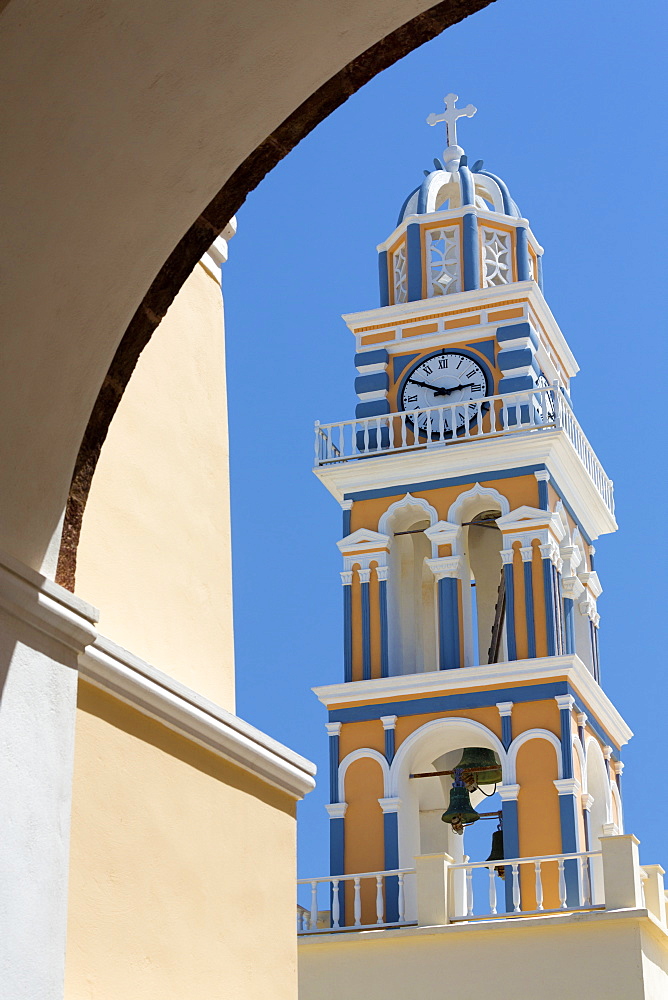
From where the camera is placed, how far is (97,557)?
4309 millimetres

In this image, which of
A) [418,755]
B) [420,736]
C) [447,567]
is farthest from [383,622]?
[418,755]

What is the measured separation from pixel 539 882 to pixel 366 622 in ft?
12.6

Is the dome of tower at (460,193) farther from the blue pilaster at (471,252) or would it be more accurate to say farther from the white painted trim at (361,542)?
the white painted trim at (361,542)

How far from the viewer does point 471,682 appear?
1780 centimetres

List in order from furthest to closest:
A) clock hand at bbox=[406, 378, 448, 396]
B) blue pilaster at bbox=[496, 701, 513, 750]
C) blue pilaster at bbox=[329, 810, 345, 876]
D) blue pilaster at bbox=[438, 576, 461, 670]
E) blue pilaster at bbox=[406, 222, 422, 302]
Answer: blue pilaster at bbox=[406, 222, 422, 302]
clock hand at bbox=[406, 378, 448, 396]
blue pilaster at bbox=[438, 576, 461, 670]
blue pilaster at bbox=[329, 810, 345, 876]
blue pilaster at bbox=[496, 701, 513, 750]

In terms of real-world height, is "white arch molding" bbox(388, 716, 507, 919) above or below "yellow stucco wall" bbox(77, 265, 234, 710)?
above

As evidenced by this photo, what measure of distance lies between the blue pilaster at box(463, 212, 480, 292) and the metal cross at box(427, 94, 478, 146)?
6.54 feet

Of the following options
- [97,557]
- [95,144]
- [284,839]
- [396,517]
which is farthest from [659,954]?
[95,144]

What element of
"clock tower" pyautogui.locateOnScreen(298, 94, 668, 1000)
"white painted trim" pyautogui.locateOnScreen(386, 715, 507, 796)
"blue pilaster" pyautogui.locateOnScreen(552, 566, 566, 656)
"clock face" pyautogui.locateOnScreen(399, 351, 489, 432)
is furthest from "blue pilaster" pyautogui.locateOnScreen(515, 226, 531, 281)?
"white painted trim" pyautogui.locateOnScreen(386, 715, 507, 796)

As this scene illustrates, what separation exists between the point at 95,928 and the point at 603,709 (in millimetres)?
15591

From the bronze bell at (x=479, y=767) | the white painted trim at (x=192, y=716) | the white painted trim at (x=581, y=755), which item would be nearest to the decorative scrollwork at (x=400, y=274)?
the bronze bell at (x=479, y=767)

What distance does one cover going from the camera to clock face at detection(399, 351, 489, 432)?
19.1 metres

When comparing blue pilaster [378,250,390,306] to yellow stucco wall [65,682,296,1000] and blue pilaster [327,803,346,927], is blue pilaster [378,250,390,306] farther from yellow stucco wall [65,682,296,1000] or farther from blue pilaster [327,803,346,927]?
yellow stucco wall [65,682,296,1000]

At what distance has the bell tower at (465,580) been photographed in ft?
57.0
